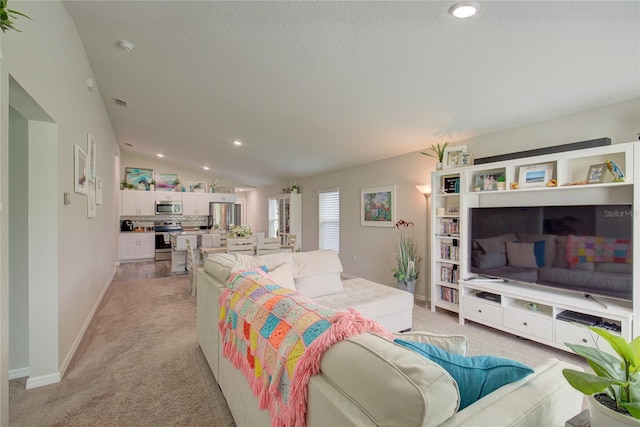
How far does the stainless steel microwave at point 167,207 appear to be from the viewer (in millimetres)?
8516

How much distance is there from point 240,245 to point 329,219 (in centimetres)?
236

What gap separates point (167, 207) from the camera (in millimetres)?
8594

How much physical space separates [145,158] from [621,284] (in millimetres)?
10198

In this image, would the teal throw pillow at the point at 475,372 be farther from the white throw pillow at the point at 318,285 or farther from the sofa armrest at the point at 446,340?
the white throw pillow at the point at 318,285

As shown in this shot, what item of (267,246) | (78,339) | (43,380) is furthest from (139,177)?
(43,380)

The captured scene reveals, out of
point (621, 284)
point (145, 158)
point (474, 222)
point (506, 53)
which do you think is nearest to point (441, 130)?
point (474, 222)

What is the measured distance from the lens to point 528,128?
10.5 ft

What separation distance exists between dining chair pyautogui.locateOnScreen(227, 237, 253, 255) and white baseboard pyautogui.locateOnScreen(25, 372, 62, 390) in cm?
254

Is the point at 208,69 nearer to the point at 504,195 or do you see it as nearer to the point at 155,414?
the point at 155,414

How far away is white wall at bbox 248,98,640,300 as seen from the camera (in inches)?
106

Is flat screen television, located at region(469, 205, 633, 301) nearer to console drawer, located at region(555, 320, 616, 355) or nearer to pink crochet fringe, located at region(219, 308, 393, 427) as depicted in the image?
console drawer, located at region(555, 320, 616, 355)

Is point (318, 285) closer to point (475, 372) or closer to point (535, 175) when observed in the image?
point (475, 372)

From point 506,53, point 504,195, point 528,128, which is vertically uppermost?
point 506,53

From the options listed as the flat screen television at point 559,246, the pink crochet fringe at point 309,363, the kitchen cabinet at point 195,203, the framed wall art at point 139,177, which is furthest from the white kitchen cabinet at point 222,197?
the pink crochet fringe at point 309,363
